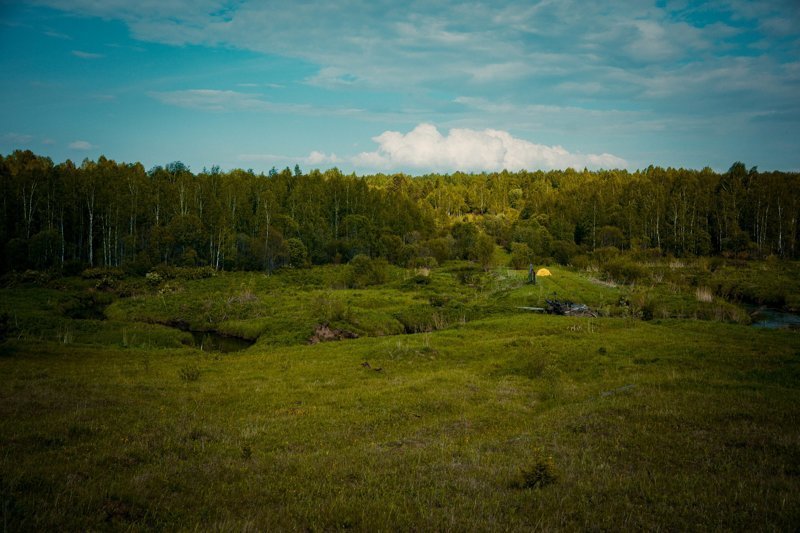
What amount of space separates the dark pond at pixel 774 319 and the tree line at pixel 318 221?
168 feet

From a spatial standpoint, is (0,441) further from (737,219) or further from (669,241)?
(737,219)

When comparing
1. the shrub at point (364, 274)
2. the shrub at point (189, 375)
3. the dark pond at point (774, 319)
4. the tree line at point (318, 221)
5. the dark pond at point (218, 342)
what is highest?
the tree line at point (318, 221)

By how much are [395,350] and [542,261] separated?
86.2m

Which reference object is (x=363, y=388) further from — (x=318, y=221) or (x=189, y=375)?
(x=318, y=221)

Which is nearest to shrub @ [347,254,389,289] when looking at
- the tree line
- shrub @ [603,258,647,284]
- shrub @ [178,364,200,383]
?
the tree line

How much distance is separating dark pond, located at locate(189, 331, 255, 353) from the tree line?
39.6 metres

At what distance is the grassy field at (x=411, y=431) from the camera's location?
9.70 m

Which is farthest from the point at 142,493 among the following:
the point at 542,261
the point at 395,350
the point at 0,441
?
the point at 542,261

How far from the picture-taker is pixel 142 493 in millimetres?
10133

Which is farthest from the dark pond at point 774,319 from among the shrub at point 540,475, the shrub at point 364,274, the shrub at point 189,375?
the shrub at point 364,274

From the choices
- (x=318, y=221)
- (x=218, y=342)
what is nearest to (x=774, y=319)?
(x=218, y=342)

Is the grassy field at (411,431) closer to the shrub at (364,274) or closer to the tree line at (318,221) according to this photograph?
the shrub at (364,274)

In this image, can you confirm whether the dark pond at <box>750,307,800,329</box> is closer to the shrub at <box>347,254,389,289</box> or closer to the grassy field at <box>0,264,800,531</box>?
the grassy field at <box>0,264,800,531</box>

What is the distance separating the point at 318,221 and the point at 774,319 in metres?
94.9
